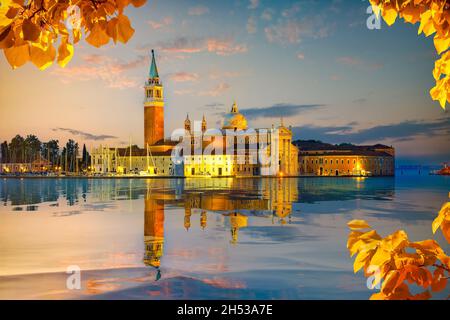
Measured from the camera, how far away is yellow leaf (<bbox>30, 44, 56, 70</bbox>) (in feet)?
3.00

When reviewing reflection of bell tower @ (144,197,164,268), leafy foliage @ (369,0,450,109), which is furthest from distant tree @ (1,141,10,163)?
leafy foliage @ (369,0,450,109)

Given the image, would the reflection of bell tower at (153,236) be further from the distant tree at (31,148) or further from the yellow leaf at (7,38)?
the distant tree at (31,148)

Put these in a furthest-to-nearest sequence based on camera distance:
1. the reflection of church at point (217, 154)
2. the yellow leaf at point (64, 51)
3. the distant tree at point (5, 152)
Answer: the distant tree at point (5, 152)
the reflection of church at point (217, 154)
the yellow leaf at point (64, 51)

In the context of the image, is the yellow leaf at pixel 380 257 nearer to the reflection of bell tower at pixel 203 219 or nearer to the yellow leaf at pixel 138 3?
the yellow leaf at pixel 138 3

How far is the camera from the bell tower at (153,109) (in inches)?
2608

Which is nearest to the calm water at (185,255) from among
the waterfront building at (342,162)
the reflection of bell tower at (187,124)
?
the waterfront building at (342,162)

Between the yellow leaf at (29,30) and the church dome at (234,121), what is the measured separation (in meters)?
58.9

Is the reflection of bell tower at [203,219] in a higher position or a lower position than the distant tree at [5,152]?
lower

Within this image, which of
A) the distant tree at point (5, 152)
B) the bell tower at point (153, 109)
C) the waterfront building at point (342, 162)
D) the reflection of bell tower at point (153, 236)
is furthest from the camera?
the bell tower at point (153, 109)

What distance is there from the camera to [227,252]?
666 cm

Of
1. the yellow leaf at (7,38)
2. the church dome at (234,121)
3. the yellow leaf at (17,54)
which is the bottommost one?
the yellow leaf at (17,54)

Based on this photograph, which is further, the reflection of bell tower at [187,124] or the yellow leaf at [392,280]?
the reflection of bell tower at [187,124]

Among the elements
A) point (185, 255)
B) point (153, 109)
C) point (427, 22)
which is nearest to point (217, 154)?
point (153, 109)
